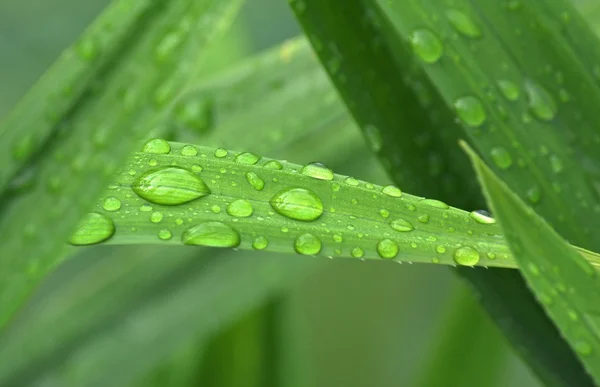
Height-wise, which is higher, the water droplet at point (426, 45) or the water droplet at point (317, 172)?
the water droplet at point (426, 45)

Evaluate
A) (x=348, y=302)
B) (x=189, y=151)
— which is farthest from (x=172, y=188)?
(x=348, y=302)

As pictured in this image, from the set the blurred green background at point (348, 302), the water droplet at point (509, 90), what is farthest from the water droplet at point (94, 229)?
the blurred green background at point (348, 302)

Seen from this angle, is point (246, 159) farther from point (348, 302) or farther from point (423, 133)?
point (348, 302)

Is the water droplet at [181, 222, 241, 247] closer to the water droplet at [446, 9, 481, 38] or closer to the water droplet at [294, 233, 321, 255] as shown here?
the water droplet at [294, 233, 321, 255]

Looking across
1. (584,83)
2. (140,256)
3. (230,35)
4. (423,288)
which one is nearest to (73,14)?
(230,35)

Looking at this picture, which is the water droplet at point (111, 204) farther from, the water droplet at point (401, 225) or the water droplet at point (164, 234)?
the water droplet at point (401, 225)

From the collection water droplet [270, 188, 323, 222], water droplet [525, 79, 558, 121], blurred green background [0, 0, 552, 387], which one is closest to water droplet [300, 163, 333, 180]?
water droplet [270, 188, 323, 222]
